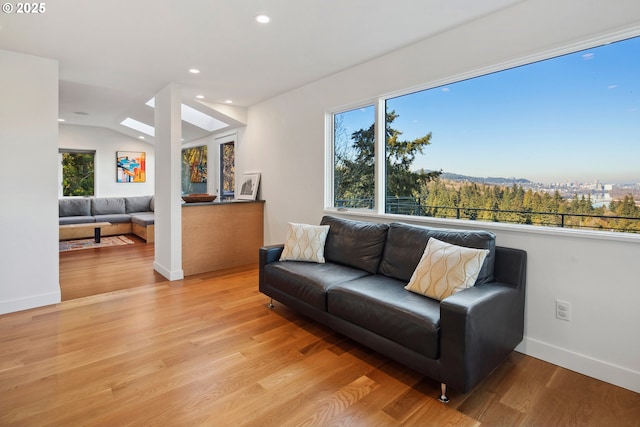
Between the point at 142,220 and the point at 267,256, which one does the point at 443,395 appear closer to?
the point at 267,256

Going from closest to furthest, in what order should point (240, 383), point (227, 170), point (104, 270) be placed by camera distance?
point (240, 383), point (104, 270), point (227, 170)

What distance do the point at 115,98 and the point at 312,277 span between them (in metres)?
4.57

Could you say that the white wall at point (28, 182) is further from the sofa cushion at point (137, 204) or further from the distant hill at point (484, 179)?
the sofa cushion at point (137, 204)

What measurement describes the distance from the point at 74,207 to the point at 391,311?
26.0 feet

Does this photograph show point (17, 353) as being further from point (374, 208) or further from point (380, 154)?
point (380, 154)

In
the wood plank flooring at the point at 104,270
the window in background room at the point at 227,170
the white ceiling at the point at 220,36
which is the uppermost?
the white ceiling at the point at 220,36

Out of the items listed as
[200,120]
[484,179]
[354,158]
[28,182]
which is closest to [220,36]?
[354,158]

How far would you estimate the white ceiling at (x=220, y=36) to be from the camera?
2.37m

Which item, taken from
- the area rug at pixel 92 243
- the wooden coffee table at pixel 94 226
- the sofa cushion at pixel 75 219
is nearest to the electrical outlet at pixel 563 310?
the area rug at pixel 92 243

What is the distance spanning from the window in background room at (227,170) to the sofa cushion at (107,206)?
Answer: 339 centimetres

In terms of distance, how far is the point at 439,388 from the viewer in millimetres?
1964

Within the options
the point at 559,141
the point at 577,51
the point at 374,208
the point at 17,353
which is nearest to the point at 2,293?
the point at 17,353

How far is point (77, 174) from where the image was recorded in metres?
7.81

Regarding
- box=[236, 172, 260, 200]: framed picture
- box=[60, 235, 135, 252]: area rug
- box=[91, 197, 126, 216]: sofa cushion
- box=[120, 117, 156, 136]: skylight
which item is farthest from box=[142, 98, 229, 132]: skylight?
box=[91, 197, 126, 216]: sofa cushion
